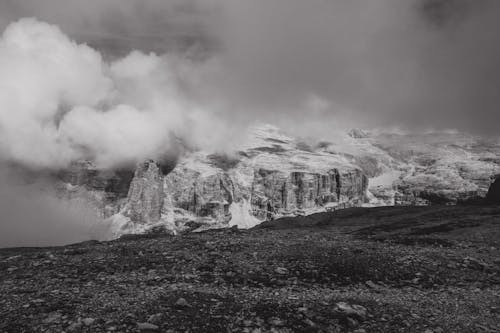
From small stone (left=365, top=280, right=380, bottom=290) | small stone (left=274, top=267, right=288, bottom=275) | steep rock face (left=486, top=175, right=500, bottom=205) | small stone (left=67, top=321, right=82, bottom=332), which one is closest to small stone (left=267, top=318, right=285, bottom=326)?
small stone (left=274, top=267, right=288, bottom=275)

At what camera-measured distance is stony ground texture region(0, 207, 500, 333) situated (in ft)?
46.8

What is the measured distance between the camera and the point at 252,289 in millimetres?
17875

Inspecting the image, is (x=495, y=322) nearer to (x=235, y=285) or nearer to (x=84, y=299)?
(x=235, y=285)

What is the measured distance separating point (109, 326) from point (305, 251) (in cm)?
1341

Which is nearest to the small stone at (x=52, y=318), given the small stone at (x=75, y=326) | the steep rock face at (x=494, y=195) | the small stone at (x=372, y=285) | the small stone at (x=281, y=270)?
the small stone at (x=75, y=326)

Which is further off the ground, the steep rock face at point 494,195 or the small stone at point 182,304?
the steep rock face at point 494,195

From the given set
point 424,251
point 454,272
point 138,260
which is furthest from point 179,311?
point 424,251

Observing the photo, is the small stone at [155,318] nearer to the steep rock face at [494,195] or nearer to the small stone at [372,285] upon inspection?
the small stone at [372,285]

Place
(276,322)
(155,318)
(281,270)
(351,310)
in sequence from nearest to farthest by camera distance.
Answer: (155,318) < (276,322) < (351,310) < (281,270)

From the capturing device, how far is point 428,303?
1747 centimetres

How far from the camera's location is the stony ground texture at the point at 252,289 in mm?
14273

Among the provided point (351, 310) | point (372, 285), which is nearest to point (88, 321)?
point (351, 310)

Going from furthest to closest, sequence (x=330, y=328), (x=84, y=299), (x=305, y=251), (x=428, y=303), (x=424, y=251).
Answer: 1. (x=424, y=251)
2. (x=305, y=251)
3. (x=428, y=303)
4. (x=84, y=299)
5. (x=330, y=328)

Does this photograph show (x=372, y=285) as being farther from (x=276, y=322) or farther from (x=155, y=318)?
(x=155, y=318)
